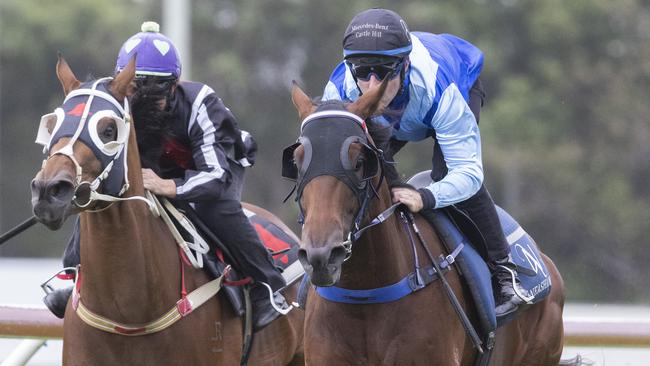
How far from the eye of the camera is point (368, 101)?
5.38 m

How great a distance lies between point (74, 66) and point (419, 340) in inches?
1116

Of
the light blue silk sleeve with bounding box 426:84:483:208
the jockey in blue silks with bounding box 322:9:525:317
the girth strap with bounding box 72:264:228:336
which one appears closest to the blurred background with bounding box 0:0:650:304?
the jockey in blue silks with bounding box 322:9:525:317

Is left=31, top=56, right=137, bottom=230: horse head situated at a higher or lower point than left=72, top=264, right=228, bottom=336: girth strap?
higher

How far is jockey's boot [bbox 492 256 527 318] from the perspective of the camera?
6.31 metres

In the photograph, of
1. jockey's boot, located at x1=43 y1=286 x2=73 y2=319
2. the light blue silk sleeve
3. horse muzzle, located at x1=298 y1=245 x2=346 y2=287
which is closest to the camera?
horse muzzle, located at x1=298 y1=245 x2=346 y2=287

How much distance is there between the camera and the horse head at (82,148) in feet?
17.5

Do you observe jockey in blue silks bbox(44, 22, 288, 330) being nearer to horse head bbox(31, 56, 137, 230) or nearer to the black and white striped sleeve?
the black and white striped sleeve

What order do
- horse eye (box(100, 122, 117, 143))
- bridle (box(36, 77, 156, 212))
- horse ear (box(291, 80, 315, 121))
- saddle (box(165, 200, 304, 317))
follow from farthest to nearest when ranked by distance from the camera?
saddle (box(165, 200, 304, 317))
horse eye (box(100, 122, 117, 143))
bridle (box(36, 77, 156, 212))
horse ear (box(291, 80, 315, 121))

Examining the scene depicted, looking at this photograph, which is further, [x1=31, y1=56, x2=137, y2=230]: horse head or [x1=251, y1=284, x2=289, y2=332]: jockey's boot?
[x1=251, y1=284, x2=289, y2=332]: jockey's boot

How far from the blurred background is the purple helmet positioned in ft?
69.1

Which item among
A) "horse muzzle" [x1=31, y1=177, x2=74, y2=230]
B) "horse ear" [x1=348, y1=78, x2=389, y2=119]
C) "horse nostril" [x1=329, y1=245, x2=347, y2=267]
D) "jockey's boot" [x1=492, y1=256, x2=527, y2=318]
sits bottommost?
"jockey's boot" [x1=492, y1=256, x2=527, y2=318]

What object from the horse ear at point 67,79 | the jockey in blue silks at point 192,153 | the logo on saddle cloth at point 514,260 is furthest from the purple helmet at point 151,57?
the logo on saddle cloth at point 514,260

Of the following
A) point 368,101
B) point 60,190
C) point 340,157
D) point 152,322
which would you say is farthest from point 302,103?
point 152,322

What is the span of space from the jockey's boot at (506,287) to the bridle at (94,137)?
→ 6.19ft
